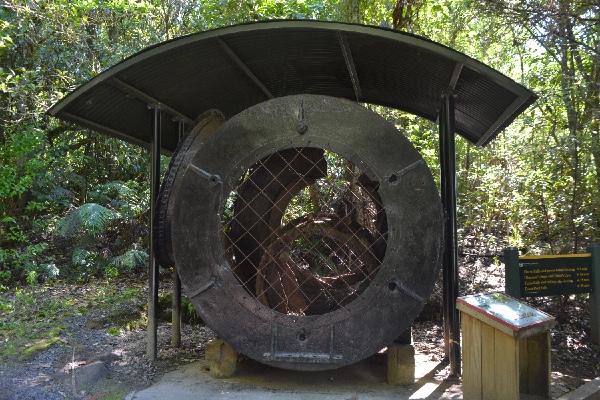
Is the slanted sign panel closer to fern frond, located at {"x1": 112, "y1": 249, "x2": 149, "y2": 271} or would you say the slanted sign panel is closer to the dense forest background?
the dense forest background

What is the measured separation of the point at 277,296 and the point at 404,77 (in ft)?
8.38

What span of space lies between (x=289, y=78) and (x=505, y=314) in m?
3.31

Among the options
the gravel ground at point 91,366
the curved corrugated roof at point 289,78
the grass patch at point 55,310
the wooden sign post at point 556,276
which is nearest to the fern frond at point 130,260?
the grass patch at point 55,310

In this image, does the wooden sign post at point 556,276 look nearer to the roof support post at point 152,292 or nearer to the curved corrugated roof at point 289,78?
the curved corrugated roof at point 289,78

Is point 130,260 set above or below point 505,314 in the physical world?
above

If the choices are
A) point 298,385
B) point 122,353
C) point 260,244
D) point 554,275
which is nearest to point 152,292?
point 122,353

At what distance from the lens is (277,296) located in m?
6.23

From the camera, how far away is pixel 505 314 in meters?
4.51

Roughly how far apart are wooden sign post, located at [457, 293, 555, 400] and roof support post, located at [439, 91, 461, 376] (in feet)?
2.03

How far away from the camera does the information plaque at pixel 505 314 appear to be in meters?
4.35

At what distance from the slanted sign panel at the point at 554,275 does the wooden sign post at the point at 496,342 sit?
0.95m

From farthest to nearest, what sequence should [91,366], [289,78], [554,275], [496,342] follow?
[289,78], [554,275], [91,366], [496,342]

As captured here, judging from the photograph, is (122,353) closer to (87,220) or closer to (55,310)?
(55,310)

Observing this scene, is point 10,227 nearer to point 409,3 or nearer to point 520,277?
point 409,3
